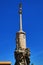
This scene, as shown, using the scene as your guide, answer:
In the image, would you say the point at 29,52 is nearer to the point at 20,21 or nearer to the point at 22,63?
the point at 22,63

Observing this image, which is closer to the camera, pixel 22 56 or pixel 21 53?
pixel 22 56

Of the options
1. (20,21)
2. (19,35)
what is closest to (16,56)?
(19,35)

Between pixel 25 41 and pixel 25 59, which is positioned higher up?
pixel 25 41

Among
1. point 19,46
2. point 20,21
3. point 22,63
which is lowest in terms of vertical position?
point 22,63

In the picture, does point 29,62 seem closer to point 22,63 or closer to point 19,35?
point 22,63

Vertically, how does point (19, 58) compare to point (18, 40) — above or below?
below

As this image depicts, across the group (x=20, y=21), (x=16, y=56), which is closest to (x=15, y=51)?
(x=16, y=56)

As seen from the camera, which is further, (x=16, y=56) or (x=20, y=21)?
(x=20, y=21)

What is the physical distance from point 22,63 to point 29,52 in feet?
9.48

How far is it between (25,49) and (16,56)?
2.48 metres

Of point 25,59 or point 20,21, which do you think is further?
point 20,21

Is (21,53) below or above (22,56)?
above

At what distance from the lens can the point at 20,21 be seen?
60531mm

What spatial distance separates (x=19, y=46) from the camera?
182ft
